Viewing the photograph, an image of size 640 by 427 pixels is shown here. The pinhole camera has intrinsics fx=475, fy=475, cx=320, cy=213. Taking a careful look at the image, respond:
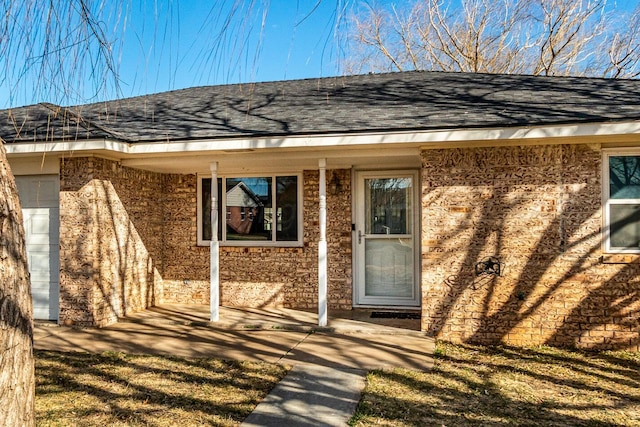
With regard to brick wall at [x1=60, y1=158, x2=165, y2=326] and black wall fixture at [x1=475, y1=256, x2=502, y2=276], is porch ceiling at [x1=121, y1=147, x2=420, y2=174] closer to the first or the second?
brick wall at [x1=60, y1=158, x2=165, y2=326]

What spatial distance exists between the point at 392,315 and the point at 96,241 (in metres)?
4.50

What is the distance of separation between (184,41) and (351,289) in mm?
6112

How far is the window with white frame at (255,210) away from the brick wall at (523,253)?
275 cm

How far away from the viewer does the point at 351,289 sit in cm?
783

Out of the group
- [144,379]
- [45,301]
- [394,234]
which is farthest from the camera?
[394,234]

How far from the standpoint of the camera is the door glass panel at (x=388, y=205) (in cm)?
779

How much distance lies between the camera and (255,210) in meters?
8.30

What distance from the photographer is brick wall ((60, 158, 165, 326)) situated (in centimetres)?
673

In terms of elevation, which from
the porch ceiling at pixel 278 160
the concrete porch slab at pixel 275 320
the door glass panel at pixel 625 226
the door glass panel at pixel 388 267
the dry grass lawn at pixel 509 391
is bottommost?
the dry grass lawn at pixel 509 391

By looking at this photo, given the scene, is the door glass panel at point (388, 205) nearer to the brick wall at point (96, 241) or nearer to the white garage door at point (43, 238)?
the brick wall at point (96, 241)

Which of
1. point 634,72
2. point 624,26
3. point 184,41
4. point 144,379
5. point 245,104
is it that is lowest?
point 144,379

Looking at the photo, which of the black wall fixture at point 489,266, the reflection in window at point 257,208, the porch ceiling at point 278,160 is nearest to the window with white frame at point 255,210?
the reflection in window at point 257,208

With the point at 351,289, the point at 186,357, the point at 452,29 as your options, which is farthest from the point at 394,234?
the point at 452,29

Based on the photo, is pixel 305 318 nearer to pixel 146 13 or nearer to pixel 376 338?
pixel 376 338
